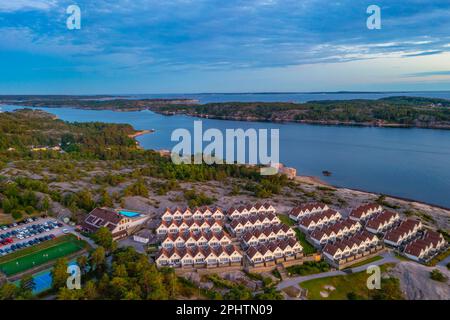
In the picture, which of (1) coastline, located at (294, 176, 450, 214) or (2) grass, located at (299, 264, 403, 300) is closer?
(2) grass, located at (299, 264, 403, 300)

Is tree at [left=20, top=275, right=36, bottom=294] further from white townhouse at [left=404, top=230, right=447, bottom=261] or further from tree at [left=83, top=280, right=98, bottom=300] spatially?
white townhouse at [left=404, top=230, right=447, bottom=261]

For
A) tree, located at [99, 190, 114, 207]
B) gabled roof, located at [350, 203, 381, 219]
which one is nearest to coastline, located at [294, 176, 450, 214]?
gabled roof, located at [350, 203, 381, 219]

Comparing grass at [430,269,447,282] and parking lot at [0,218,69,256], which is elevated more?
parking lot at [0,218,69,256]

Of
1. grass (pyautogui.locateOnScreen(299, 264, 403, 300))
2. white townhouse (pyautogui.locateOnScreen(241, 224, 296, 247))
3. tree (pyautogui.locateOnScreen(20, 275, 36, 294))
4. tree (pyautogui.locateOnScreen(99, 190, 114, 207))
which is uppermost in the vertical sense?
tree (pyautogui.locateOnScreen(99, 190, 114, 207))

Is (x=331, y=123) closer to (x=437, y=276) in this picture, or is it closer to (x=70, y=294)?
(x=437, y=276)

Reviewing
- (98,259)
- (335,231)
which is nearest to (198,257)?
(98,259)

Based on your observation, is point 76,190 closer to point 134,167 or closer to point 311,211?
point 134,167

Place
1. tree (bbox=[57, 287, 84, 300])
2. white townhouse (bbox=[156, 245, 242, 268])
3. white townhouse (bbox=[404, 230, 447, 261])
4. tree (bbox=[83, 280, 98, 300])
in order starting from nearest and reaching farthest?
1. tree (bbox=[57, 287, 84, 300])
2. tree (bbox=[83, 280, 98, 300])
3. white townhouse (bbox=[156, 245, 242, 268])
4. white townhouse (bbox=[404, 230, 447, 261])
